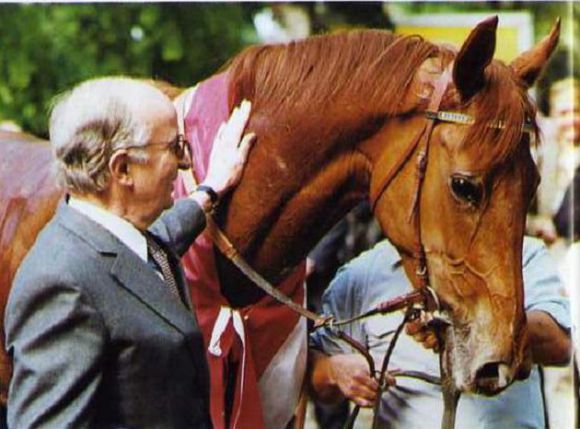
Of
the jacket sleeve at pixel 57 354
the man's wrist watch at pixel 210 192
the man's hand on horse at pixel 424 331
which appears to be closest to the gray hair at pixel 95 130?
the jacket sleeve at pixel 57 354

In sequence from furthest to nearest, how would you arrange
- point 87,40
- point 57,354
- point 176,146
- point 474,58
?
point 87,40, point 474,58, point 176,146, point 57,354

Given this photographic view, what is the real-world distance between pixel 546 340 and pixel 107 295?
0.68 meters

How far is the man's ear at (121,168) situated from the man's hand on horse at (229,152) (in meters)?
0.32

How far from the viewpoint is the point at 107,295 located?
3.63ft

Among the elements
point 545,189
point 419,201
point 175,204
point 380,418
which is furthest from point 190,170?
point 545,189

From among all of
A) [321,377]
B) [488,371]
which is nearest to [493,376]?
[488,371]

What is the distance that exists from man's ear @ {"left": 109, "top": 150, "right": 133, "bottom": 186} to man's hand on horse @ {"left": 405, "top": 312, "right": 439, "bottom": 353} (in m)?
0.43

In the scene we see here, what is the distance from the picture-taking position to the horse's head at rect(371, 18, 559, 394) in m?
1.39

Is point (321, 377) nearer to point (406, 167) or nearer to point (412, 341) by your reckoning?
point (412, 341)

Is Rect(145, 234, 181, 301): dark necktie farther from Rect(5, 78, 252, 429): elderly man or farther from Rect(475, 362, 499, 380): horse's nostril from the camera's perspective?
Rect(475, 362, 499, 380): horse's nostril

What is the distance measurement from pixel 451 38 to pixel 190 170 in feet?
1.76

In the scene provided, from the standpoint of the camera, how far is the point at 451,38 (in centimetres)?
185

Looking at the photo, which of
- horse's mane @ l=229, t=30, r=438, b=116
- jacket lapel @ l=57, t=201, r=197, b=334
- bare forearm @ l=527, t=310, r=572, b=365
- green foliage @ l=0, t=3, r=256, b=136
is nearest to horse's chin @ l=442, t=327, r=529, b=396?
bare forearm @ l=527, t=310, r=572, b=365

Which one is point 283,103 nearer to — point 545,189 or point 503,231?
point 503,231
